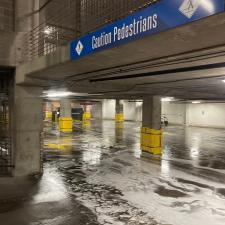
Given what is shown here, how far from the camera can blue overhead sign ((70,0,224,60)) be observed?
3066 mm

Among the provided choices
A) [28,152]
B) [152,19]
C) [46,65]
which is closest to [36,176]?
[28,152]

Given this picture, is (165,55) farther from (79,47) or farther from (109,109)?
(109,109)

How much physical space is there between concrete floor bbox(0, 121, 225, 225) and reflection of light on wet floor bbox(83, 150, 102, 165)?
0.05m

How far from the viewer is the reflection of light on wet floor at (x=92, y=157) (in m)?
12.0

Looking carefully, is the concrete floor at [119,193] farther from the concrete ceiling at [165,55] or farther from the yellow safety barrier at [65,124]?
the yellow safety barrier at [65,124]

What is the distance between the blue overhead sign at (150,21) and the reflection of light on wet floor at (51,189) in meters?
4.10

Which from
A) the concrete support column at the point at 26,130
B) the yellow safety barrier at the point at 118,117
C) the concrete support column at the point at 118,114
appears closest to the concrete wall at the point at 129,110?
the concrete support column at the point at 118,114

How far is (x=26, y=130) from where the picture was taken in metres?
9.43

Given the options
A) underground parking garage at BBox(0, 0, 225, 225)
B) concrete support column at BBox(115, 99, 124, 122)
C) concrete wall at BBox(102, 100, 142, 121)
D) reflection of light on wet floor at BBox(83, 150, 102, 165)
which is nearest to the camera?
underground parking garage at BBox(0, 0, 225, 225)

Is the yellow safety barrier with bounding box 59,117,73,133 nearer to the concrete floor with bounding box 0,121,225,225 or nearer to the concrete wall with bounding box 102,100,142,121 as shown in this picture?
the concrete floor with bounding box 0,121,225,225

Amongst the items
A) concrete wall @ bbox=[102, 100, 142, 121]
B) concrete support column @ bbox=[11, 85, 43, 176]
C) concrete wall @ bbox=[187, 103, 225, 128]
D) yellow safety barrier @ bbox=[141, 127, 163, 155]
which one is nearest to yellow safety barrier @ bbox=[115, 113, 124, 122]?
concrete wall @ bbox=[102, 100, 142, 121]

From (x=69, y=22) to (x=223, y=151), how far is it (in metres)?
11.7

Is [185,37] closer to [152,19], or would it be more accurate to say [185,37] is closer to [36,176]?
Answer: [152,19]

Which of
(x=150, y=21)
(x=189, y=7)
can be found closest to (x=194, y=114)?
(x=150, y=21)
